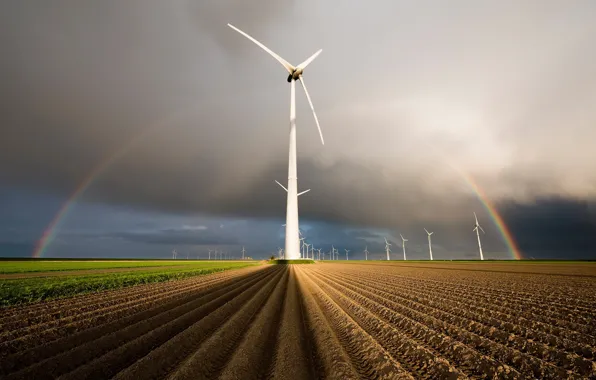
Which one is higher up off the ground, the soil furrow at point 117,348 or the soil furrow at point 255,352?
the soil furrow at point 117,348

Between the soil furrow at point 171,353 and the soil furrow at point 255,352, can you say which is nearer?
the soil furrow at point 171,353

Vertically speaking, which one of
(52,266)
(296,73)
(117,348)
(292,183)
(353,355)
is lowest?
(353,355)

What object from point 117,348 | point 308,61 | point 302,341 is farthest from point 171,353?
point 308,61

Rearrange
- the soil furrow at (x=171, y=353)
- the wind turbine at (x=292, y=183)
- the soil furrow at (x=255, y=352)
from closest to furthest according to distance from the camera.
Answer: the soil furrow at (x=171, y=353) < the soil furrow at (x=255, y=352) < the wind turbine at (x=292, y=183)

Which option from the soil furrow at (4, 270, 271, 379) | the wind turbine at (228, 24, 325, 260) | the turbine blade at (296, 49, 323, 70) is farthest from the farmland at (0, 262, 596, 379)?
the turbine blade at (296, 49, 323, 70)

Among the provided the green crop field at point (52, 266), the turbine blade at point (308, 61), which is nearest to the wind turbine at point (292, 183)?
the turbine blade at point (308, 61)

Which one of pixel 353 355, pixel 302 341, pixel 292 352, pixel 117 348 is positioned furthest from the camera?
pixel 302 341

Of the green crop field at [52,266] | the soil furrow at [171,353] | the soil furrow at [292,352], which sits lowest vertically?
the soil furrow at [292,352]

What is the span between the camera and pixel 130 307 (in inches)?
520

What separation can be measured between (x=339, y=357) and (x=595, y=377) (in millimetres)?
5087

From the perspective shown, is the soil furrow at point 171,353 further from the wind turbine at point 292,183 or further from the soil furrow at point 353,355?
the wind turbine at point 292,183

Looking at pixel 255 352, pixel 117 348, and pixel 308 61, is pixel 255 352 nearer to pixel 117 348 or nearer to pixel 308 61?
pixel 117 348

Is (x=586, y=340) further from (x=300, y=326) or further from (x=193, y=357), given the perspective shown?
(x=193, y=357)

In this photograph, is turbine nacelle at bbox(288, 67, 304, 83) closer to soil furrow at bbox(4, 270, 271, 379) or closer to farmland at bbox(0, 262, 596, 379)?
farmland at bbox(0, 262, 596, 379)
